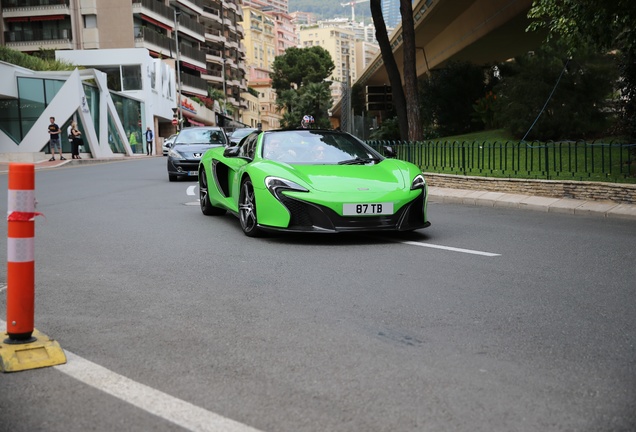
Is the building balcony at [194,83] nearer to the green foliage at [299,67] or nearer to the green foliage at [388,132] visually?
the green foliage at [299,67]

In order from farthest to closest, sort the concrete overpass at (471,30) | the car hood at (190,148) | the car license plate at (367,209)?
1. the concrete overpass at (471,30)
2. the car hood at (190,148)
3. the car license plate at (367,209)

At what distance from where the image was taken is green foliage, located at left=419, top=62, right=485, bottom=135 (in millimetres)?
33406

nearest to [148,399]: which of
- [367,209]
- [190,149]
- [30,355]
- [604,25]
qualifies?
[30,355]

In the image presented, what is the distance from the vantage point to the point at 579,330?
190 inches

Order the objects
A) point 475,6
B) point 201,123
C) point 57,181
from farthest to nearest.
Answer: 1. point 201,123
2. point 475,6
3. point 57,181

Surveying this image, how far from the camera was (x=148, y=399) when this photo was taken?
3.61 metres

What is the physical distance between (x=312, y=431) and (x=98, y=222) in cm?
839

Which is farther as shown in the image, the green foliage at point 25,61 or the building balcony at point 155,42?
the building balcony at point 155,42

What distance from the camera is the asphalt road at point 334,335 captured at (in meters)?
3.44

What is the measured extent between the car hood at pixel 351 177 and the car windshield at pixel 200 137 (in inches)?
523

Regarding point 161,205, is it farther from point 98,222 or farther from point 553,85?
point 553,85

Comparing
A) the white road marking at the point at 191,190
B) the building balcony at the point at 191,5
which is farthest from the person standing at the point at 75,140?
the building balcony at the point at 191,5

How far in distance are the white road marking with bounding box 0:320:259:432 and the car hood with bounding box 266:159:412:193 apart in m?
4.72

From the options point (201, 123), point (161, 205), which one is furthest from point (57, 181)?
point (201, 123)
